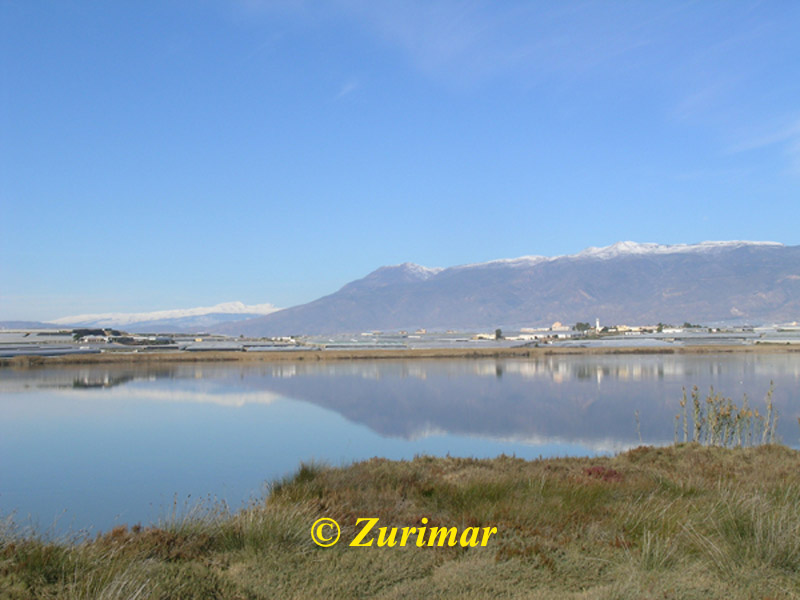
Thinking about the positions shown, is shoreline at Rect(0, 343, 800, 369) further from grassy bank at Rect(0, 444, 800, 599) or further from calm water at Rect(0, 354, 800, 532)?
grassy bank at Rect(0, 444, 800, 599)

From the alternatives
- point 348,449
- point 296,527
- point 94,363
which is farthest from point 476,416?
point 94,363

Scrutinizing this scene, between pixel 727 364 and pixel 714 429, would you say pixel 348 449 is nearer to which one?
pixel 714 429

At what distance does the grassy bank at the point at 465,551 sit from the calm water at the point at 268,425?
6.52 feet

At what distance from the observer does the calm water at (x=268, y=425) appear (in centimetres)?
1112

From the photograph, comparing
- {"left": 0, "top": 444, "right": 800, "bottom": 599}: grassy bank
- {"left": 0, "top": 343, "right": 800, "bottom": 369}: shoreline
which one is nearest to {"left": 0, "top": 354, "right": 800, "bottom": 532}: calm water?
{"left": 0, "top": 444, "right": 800, "bottom": 599}: grassy bank

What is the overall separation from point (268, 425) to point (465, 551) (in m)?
13.7

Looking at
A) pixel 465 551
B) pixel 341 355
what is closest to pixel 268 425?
pixel 465 551

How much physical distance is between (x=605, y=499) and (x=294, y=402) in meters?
18.5

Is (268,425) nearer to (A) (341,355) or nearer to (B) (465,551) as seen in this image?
(B) (465,551)

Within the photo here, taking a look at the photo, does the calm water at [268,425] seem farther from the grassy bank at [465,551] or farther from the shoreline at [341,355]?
the shoreline at [341,355]

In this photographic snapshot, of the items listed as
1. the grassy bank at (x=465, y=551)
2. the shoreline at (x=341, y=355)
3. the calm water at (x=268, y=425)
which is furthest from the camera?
the shoreline at (x=341, y=355)

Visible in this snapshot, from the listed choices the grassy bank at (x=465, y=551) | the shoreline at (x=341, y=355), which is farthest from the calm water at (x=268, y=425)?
the shoreline at (x=341, y=355)

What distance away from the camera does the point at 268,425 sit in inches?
739

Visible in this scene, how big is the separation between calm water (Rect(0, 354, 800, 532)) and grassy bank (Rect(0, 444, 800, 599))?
1.99m
